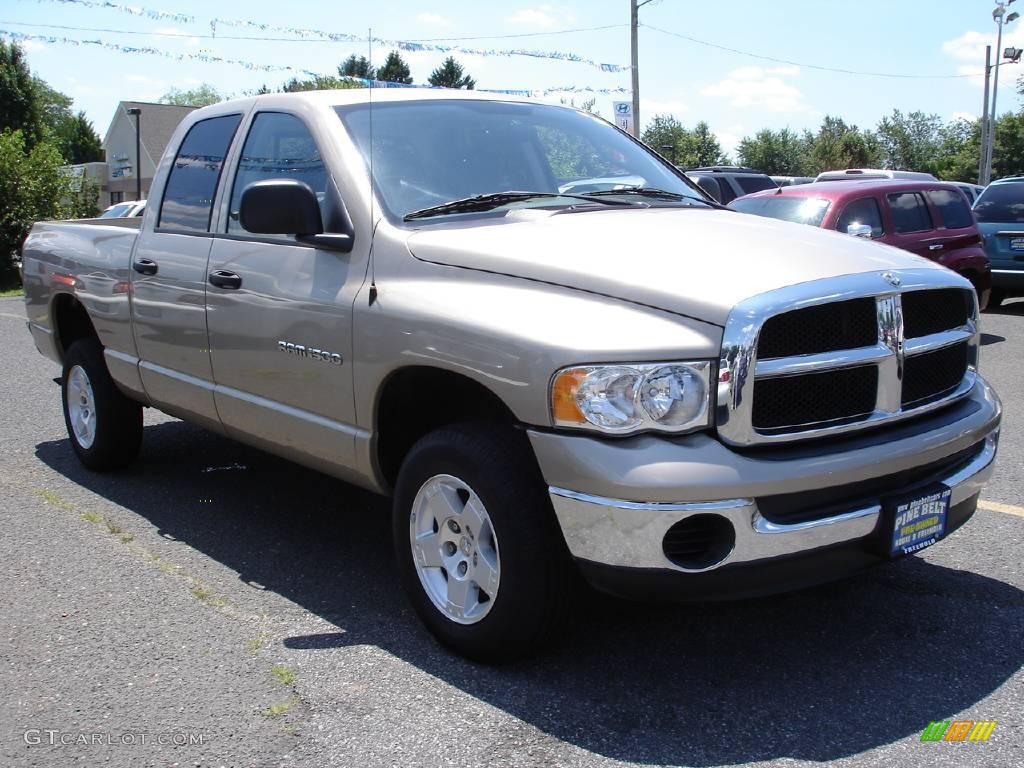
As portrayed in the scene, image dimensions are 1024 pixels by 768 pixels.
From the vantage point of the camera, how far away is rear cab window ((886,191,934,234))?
408 inches

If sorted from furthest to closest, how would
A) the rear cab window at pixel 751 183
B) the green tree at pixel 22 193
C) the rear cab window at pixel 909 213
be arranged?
the green tree at pixel 22 193, the rear cab window at pixel 751 183, the rear cab window at pixel 909 213

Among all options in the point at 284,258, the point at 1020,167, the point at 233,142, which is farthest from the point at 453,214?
the point at 1020,167

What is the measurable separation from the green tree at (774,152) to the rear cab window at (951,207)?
256ft

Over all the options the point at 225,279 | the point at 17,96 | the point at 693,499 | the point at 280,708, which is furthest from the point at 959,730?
the point at 17,96

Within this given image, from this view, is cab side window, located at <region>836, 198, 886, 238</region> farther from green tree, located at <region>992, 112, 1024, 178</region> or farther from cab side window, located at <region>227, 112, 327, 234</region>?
green tree, located at <region>992, 112, 1024, 178</region>

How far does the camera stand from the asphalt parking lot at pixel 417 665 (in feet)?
9.82

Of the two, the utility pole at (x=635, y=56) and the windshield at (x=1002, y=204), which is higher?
the utility pole at (x=635, y=56)

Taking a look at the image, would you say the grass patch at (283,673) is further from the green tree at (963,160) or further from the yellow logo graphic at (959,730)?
the green tree at (963,160)

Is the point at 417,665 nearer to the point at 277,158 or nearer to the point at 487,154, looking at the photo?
the point at 487,154

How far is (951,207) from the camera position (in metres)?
10.9

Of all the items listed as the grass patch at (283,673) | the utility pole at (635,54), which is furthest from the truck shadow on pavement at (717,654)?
the utility pole at (635,54)

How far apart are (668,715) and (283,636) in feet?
4.70

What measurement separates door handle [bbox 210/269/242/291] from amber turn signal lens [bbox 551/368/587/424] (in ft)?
6.15

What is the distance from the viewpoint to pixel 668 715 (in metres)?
3.15
